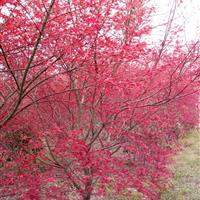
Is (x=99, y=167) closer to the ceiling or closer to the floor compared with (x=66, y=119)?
closer to the floor

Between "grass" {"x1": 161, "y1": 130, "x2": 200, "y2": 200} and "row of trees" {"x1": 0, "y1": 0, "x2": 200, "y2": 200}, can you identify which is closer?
"row of trees" {"x1": 0, "y1": 0, "x2": 200, "y2": 200}

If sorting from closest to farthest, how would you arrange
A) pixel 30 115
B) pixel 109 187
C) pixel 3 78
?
pixel 3 78 < pixel 30 115 < pixel 109 187

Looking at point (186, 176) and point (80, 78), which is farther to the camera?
point (186, 176)

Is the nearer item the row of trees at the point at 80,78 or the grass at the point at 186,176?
the row of trees at the point at 80,78

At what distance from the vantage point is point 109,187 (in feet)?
33.1

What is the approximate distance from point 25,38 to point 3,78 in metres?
2.13

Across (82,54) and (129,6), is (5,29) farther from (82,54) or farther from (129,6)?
(129,6)

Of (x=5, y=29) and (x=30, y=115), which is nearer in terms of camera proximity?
(x=5, y=29)

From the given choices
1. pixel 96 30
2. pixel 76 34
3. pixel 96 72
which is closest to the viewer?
pixel 76 34

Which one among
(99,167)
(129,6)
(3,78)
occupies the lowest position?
(99,167)

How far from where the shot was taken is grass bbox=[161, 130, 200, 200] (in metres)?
9.62

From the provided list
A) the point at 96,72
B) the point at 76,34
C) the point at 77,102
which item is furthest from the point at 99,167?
the point at 76,34

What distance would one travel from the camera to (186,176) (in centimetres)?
1170

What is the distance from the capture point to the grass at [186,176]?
31.6 feet
